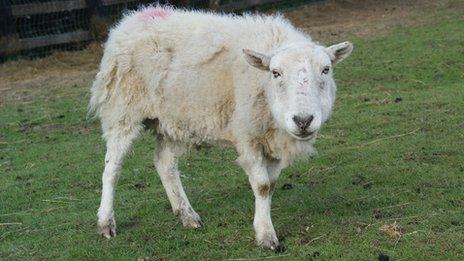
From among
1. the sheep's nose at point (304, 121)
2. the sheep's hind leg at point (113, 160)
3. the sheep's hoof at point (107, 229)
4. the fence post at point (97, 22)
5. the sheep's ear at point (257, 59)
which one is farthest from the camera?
the fence post at point (97, 22)

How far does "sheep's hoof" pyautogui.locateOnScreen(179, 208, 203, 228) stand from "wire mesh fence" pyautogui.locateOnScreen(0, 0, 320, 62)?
408 inches

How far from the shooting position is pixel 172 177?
702 centimetres

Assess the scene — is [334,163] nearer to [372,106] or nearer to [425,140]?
[425,140]

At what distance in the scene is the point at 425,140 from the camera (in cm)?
866

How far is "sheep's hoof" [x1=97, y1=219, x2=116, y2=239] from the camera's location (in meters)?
6.59

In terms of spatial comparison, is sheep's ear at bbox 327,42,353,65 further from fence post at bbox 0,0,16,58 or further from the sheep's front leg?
fence post at bbox 0,0,16,58

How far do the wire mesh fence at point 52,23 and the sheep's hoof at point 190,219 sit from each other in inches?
408

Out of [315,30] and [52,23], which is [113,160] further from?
[315,30]

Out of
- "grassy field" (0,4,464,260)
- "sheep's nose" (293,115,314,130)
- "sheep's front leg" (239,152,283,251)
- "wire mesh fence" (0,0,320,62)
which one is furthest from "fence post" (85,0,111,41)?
"sheep's nose" (293,115,314,130)

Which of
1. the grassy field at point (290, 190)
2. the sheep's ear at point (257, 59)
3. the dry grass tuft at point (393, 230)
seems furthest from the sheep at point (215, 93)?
the dry grass tuft at point (393, 230)

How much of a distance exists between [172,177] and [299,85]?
1.89 meters

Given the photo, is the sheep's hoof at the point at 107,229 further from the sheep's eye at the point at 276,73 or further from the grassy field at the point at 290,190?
the sheep's eye at the point at 276,73

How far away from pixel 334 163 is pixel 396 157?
0.61 metres

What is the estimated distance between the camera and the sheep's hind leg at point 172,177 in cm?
680
